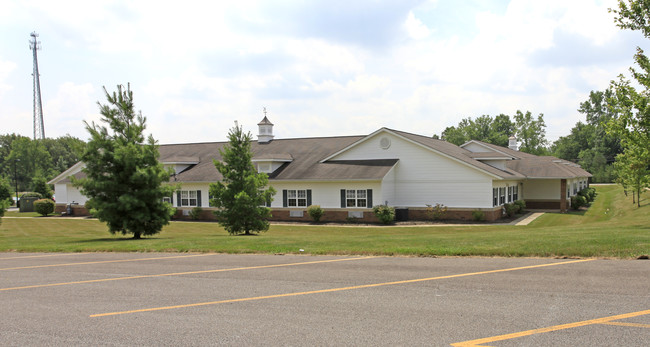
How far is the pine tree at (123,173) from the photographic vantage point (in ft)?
67.1

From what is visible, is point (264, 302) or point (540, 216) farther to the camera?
point (540, 216)

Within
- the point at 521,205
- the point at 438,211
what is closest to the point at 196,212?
the point at 438,211

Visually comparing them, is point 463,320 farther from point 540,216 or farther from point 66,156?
point 66,156

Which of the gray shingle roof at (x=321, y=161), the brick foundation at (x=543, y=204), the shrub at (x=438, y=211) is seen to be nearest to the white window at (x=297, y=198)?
the gray shingle roof at (x=321, y=161)

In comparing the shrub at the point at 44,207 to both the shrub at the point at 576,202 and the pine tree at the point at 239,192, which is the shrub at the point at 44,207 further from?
the shrub at the point at 576,202

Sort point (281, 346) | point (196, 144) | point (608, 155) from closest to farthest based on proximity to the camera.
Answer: point (281, 346) < point (196, 144) < point (608, 155)

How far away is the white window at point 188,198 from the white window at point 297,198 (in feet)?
26.1

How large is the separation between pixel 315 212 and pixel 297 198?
2616mm

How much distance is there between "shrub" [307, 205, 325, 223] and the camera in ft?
110

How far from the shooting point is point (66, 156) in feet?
364

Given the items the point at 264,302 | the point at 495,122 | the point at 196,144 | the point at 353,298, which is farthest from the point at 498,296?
the point at 495,122

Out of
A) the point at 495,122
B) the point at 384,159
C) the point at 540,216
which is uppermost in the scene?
the point at 495,122

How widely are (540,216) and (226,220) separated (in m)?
22.8

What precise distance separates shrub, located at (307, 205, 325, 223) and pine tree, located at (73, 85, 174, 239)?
1356cm
